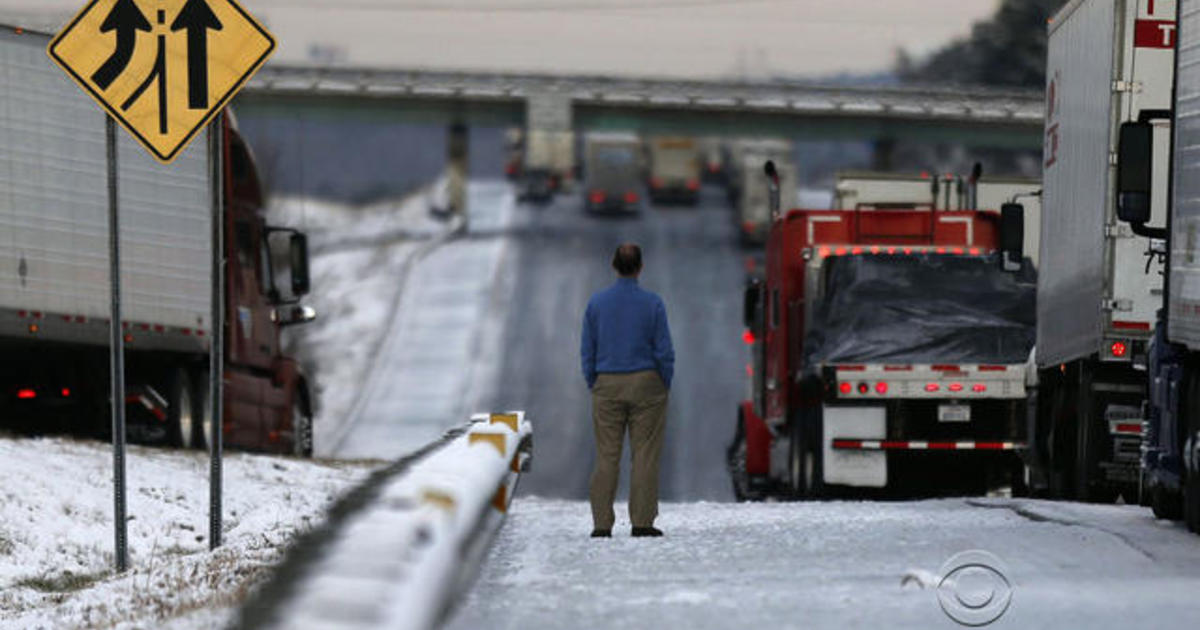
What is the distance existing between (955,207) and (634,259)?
47.2 feet

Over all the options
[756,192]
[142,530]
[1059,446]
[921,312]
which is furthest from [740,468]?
[756,192]

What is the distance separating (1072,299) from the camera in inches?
677

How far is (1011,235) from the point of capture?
18.7 m

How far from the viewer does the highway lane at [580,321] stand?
139 feet

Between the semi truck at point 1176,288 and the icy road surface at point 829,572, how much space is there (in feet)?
1.11

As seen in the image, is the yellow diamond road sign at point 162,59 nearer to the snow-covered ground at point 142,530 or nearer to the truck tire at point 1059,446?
the snow-covered ground at point 142,530

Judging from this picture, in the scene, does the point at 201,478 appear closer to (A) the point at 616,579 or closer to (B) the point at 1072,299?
(B) the point at 1072,299

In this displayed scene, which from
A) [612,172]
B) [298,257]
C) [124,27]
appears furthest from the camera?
[612,172]

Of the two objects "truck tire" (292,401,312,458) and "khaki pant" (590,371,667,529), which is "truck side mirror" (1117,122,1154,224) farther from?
"truck tire" (292,401,312,458)

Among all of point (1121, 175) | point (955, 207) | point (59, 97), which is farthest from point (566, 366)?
point (1121, 175)

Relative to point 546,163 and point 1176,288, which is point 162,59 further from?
point 546,163

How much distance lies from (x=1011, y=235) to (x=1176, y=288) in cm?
581

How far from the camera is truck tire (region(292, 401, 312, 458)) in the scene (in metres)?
28.3

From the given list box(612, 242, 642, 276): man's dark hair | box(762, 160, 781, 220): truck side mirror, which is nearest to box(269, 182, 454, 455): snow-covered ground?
box(762, 160, 781, 220): truck side mirror
